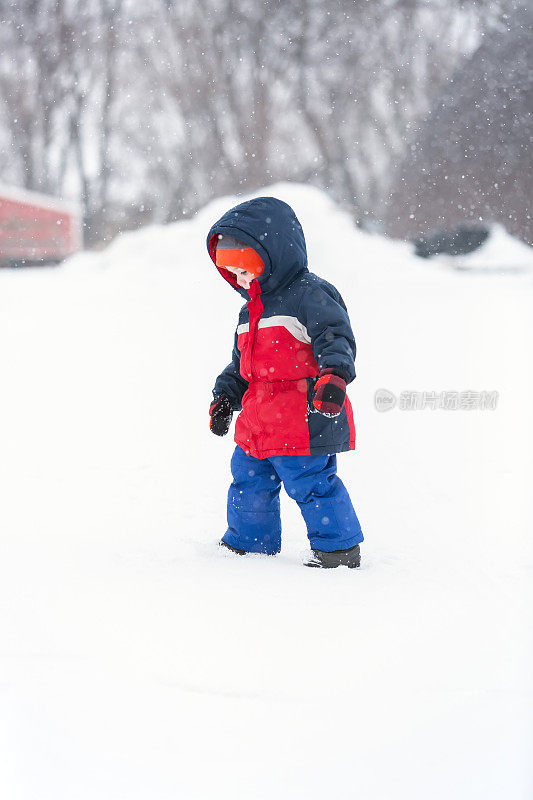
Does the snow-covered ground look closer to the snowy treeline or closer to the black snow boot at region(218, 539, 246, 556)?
the black snow boot at region(218, 539, 246, 556)

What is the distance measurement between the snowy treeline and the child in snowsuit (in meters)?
1.84

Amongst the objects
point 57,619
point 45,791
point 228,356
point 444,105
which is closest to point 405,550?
point 57,619

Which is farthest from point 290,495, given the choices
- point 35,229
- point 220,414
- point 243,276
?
point 35,229

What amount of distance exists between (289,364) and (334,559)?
16.7 inches

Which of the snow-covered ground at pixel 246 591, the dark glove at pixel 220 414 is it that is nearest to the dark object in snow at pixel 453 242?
the snow-covered ground at pixel 246 591

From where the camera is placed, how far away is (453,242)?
3340mm

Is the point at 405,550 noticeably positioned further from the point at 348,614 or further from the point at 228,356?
the point at 228,356

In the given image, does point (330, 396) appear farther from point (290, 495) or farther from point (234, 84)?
point (234, 84)

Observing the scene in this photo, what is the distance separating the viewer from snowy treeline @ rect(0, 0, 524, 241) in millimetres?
2980

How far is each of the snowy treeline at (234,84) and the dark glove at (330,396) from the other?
2.07m

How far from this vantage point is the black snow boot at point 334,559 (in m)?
1.36

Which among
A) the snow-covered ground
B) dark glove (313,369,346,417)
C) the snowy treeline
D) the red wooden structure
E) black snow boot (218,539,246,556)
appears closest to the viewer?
the snow-covered ground

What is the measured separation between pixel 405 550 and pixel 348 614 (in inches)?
21.1

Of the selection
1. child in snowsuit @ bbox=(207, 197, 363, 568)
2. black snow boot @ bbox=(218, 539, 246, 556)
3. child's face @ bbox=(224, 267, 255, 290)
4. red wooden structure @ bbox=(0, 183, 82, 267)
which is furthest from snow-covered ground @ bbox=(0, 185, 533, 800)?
red wooden structure @ bbox=(0, 183, 82, 267)
